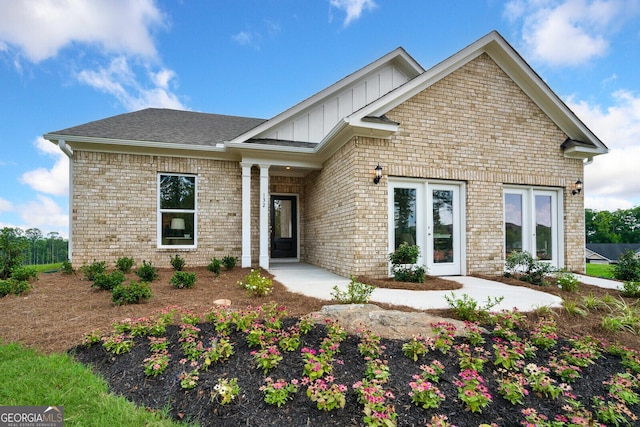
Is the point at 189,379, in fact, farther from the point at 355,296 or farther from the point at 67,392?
the point at 355,296

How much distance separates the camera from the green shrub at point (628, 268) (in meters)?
6.93

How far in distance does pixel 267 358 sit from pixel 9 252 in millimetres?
7818

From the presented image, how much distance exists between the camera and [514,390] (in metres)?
2.23

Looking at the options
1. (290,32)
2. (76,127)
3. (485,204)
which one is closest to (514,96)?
(485,204)

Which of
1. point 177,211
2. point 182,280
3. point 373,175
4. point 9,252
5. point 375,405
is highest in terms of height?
point 373,175

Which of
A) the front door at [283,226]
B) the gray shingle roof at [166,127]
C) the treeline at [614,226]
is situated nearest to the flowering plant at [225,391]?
the gray shingle roof at [166,127]

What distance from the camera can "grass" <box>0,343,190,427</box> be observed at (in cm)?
203

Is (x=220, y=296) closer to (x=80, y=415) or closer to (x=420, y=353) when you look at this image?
(x=80, y=415)

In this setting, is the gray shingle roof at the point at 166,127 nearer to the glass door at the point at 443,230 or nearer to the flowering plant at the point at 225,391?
the glass door at the point at 443,230

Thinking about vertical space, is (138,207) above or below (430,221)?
above

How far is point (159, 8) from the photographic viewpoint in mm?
8039

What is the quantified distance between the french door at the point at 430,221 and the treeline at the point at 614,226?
48682 mm

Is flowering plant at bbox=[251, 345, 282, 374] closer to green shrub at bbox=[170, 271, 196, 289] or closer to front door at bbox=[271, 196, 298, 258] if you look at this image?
green shrub at bbox=[170, 271, 196, 289]

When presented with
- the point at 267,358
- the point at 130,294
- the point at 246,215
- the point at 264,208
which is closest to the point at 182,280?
the point at 130,294
